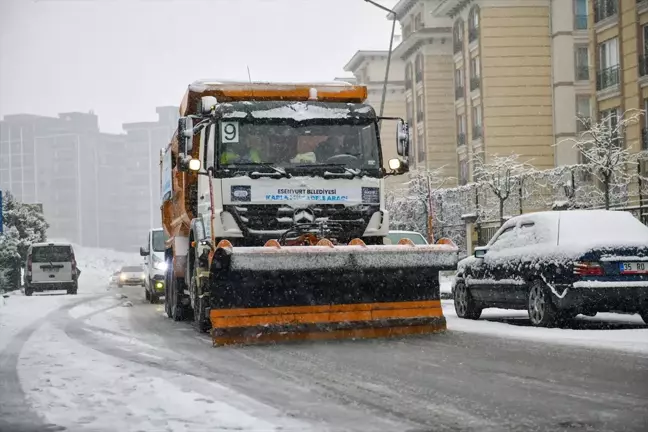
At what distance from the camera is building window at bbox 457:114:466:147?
172ft

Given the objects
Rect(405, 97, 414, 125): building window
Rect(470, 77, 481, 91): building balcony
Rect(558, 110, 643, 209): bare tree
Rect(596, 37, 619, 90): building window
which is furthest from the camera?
Rect(405, 97, 414, 125): building window

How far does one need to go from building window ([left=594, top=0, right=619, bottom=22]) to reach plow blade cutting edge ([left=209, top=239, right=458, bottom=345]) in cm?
2659

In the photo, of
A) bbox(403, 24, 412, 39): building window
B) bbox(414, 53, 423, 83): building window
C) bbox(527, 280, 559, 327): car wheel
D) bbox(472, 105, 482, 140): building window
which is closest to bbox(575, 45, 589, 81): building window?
bbox(472, 105, 482, 140): building window

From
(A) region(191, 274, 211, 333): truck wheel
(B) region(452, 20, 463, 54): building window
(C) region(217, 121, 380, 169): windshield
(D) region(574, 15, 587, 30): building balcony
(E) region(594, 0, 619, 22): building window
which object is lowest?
(A) region(191, 274, 211, 333): truck wheel

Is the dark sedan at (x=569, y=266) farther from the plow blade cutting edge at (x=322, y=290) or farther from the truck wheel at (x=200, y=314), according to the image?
the truck wheel at (x=200, y=314)

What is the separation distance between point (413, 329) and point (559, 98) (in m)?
35.6

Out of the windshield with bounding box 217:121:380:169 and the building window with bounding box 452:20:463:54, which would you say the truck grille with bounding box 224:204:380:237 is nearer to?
the windshield with bounding box 217:121:380:169

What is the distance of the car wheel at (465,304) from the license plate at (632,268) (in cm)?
360

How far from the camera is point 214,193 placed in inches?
506

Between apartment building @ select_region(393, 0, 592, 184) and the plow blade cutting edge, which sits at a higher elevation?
apartment building @ select_region(393, 0, 592, 184)

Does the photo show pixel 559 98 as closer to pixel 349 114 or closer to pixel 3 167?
pixel 349 114

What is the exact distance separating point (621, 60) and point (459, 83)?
702 inches

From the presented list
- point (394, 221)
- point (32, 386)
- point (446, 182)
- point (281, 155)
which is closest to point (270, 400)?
point (32, 386)

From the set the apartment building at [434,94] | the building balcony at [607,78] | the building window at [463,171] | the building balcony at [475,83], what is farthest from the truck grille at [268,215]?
the apartment building at [434,94]
